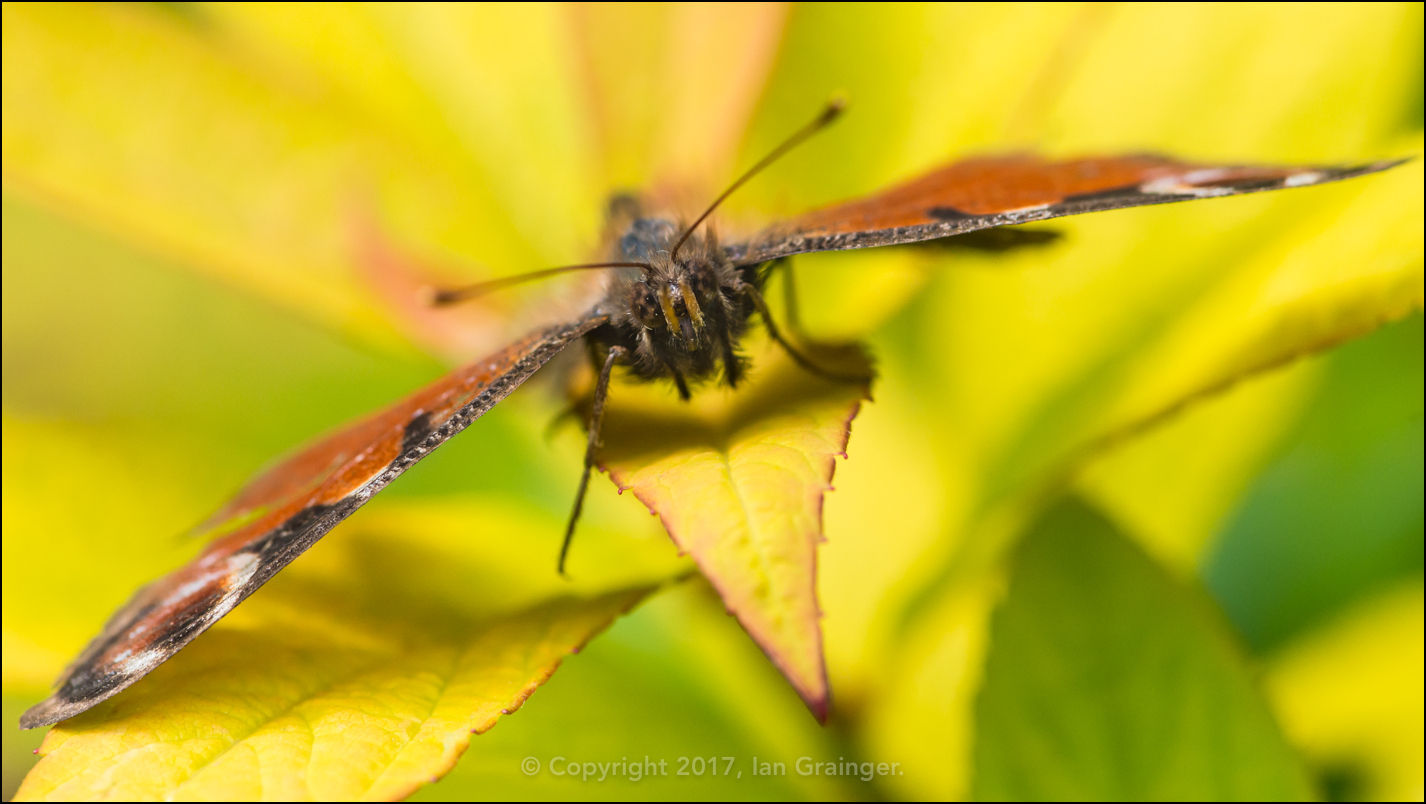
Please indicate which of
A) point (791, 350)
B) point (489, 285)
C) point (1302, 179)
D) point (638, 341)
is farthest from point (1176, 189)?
point (489, 285)

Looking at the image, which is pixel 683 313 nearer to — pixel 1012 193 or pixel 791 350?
pixel 791 350

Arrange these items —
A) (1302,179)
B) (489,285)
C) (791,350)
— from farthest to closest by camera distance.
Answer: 1. (489,285)
2. (791,350)
3. (1302,179)

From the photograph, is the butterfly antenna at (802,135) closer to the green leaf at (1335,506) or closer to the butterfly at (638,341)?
the butterfly at (638,341)

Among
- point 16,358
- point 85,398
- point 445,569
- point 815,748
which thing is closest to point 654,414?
point 445,569

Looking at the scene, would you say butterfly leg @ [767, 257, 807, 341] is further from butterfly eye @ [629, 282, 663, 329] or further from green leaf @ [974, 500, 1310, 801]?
green leaf @ [974, 500, 1310, 801]

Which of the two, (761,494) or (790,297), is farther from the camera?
(790,297)

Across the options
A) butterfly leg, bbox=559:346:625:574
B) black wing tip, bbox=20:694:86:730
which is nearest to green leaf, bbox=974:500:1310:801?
butterfly leg, bbox=559:346:625:574
